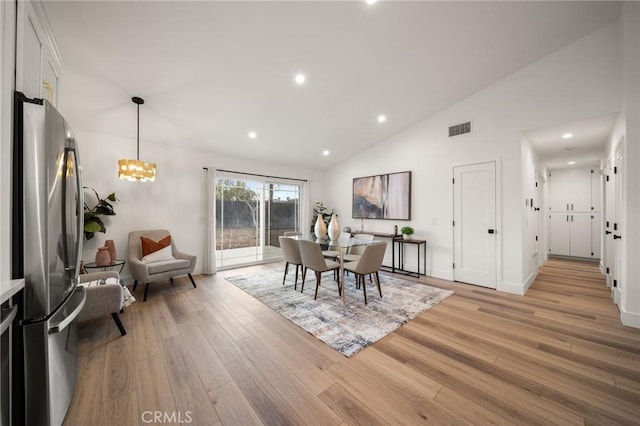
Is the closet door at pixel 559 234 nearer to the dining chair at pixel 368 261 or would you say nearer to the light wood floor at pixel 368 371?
the light wood floor at pixel 368 371

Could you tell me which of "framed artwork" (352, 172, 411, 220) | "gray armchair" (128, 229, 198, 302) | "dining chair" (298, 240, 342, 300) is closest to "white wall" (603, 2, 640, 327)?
"framed artwork" (352, 172, 411, 220)

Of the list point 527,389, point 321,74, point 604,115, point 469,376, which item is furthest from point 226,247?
point 604,115

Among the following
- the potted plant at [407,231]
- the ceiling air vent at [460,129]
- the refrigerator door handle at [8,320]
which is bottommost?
the refrigerator door handle at [8,320]

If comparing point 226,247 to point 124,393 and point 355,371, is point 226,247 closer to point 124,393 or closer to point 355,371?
point 124,393

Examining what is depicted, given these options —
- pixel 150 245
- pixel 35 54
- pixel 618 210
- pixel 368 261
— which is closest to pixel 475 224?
pixel 618 210

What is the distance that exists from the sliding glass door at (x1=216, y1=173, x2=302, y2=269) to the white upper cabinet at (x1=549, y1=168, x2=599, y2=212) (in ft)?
22.8

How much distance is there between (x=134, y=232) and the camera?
3791 mm

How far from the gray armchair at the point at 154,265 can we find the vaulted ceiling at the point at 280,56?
1.42 m

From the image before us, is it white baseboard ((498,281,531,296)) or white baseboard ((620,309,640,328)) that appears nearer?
white baseboard ((620,309,640,328))

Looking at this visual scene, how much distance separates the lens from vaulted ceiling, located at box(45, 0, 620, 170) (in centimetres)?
212

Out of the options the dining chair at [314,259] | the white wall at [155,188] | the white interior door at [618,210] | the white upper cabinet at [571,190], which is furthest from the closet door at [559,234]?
the white wall at [155,188]

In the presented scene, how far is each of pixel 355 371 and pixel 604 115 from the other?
424cm

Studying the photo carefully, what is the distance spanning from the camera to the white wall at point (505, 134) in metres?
2.92
